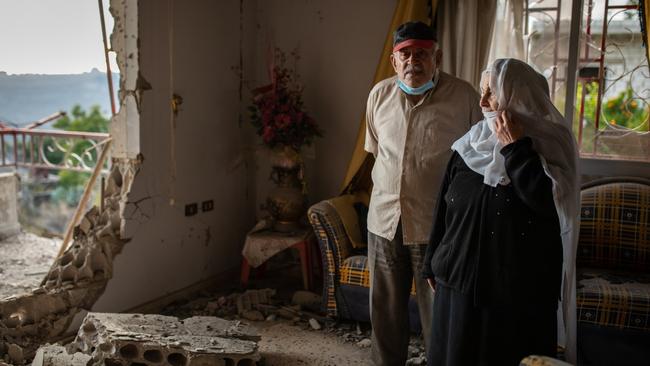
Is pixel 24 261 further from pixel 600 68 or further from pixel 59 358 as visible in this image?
pixel 600 68

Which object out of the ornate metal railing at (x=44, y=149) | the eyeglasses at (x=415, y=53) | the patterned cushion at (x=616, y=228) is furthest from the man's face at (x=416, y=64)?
the ornate metal railing at (x=44, y=149)

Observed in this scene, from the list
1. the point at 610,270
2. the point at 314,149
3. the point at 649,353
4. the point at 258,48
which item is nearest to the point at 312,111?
the point at 314,149

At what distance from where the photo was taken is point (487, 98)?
5.98 ft

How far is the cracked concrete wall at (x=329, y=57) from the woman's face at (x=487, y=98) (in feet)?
6.88

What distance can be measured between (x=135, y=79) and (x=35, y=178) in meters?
2.91

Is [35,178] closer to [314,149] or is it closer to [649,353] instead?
[314,149]

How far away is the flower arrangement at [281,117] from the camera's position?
3719mm

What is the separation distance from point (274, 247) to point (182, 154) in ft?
2.72

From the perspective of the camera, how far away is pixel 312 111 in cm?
415

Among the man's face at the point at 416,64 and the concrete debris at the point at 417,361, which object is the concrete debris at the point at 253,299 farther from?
the man's face at the point at 416,64

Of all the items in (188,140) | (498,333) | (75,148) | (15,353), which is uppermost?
(188,140)

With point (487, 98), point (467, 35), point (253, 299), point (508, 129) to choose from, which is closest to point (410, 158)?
point (487, 98)

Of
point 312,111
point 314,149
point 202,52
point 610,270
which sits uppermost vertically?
point 202,52

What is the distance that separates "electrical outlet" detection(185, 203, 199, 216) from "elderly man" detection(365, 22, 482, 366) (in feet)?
5.26
